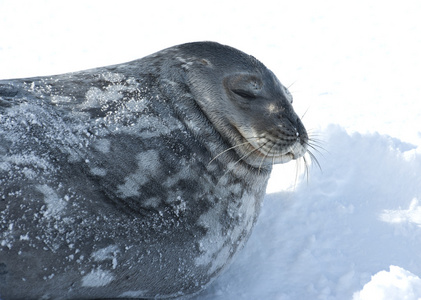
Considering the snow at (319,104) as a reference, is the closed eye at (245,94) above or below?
above

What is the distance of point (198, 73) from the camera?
8.50 ft

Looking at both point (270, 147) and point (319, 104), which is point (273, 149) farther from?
point (319, 104)

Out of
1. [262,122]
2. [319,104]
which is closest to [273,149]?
[262,122]

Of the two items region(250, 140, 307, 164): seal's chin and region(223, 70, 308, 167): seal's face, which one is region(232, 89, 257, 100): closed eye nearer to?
region(223, 70, 308, 167): seal's face

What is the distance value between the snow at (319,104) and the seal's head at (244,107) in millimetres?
600

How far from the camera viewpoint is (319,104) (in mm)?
4965

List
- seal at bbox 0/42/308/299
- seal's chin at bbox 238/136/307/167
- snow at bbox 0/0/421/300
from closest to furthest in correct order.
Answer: seal at bbox 0/42/308/299
seal's chin at bbox 238/136/307/167
snow at bbox 0/0/421/300

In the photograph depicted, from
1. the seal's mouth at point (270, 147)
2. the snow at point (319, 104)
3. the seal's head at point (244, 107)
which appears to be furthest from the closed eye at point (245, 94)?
the snow at point (319, 104)

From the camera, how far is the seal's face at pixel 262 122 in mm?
2512

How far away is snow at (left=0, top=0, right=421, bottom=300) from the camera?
283 centimetres

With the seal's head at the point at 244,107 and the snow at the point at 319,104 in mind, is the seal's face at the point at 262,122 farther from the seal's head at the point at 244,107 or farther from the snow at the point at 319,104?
the snow at the point at 319,104

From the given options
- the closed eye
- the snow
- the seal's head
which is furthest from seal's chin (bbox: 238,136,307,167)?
the snow

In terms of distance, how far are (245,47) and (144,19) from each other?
5.06 ft

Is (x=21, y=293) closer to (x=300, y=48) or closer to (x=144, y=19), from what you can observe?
(x=300, y=48)
